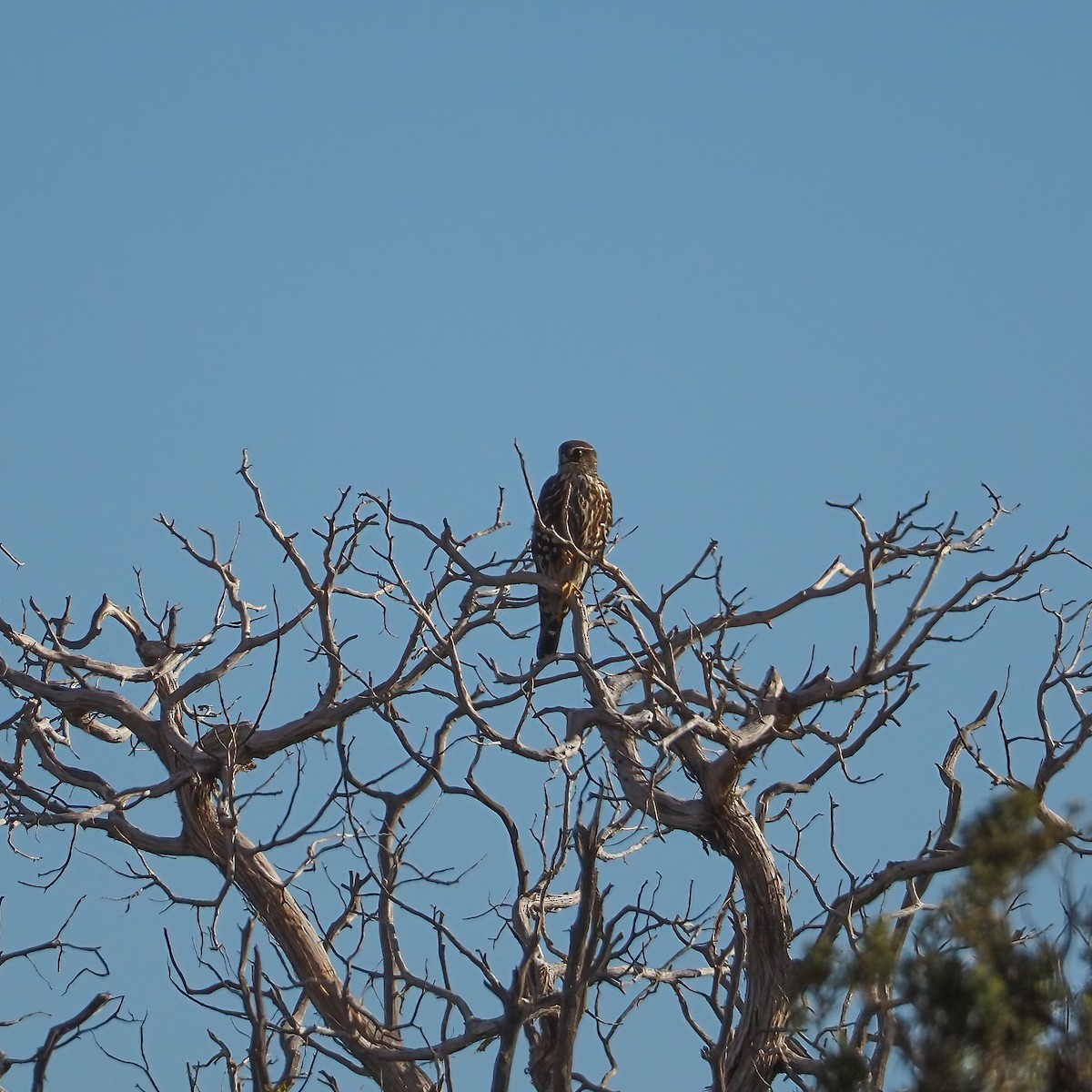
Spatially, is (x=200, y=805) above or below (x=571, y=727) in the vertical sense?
above

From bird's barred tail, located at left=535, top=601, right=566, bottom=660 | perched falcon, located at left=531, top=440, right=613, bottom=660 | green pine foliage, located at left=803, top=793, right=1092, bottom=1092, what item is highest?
perched falcon, located at left=531, top=440, right=613, bottom=660

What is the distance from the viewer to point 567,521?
7516 mm

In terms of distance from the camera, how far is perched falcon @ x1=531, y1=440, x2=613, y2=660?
727cm

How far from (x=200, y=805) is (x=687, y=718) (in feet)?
6.97

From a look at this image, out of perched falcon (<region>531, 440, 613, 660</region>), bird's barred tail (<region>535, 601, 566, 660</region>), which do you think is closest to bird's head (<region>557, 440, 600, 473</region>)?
perched falcon (<region>531, 440, 613, 660</region>)

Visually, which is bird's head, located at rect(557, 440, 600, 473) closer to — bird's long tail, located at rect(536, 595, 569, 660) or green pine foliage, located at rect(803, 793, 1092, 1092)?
bird's long tail, located at rect(536, 595, 569, 660)

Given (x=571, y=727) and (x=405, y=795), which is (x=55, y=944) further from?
(x=571, y=727)

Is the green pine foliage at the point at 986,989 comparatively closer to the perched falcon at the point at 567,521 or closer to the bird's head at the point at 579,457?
the perched falcon at the point at 567,521

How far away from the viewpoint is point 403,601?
5836 mm

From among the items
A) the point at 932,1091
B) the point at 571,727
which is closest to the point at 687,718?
the point at 571,727

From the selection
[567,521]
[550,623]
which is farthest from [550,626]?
[567,521]

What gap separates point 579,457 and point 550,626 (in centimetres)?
112

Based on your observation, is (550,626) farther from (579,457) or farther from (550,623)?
(579,457)

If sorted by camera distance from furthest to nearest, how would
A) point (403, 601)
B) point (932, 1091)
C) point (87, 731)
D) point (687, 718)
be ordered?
point (87, 731) < point (403, 601) < point (687, 718) < point (932, 1091)
